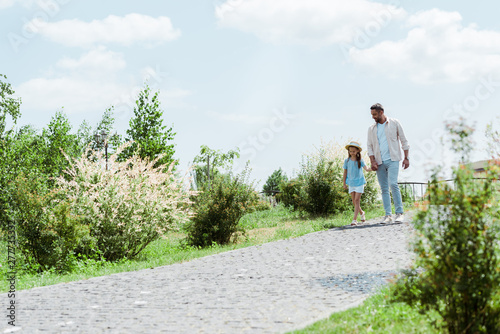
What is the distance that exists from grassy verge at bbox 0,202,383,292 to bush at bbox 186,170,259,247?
0.41 m

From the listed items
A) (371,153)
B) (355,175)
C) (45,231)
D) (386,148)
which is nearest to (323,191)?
(355,175)

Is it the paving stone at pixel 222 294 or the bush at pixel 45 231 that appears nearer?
the paving stone at pixel 222 294

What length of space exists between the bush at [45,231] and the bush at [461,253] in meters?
7.11

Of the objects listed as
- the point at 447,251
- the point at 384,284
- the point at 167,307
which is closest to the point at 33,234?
the point at 167,307

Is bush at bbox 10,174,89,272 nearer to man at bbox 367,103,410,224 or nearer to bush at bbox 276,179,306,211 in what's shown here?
man at bbox 367,103,410,224

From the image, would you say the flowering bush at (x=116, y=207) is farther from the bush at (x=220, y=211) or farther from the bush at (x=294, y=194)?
the bush at (x=294, y=194)

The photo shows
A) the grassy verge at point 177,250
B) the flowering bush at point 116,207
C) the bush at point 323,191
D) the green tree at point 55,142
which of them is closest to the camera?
the grassy verge at point 177,250

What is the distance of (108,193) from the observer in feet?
33.3

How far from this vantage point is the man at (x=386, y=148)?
1109 cm

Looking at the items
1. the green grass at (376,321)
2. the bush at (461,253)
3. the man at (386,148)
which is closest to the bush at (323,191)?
the man at (386,148)

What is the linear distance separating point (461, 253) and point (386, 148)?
8092 mm

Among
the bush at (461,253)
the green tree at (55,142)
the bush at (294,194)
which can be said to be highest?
the green tree at (55,142)

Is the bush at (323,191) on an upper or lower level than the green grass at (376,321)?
upper

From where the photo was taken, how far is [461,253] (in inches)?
130
